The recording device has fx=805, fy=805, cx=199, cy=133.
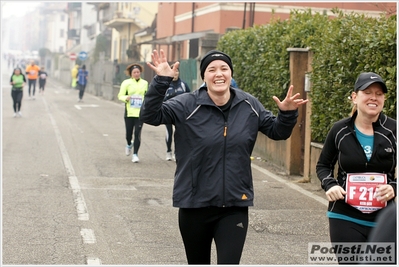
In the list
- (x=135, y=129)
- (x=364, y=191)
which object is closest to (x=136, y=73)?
(x=135, y=129)

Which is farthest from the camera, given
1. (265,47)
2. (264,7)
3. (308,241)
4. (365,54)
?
(264,7)

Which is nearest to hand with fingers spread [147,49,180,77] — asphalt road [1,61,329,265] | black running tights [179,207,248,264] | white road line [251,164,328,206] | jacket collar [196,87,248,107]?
jacket collar [196,87,248,107]

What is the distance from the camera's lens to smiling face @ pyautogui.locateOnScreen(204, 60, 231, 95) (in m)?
5.26

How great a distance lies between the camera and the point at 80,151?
1667cm

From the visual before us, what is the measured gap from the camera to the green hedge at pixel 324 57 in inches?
384

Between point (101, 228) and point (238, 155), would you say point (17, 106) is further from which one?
point (238, 155)

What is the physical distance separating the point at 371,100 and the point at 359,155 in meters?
0.36

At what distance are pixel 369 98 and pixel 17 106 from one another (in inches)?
940

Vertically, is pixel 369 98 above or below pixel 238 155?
above

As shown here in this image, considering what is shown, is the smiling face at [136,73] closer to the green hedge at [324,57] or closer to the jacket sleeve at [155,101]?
the green hedge at [324,57]

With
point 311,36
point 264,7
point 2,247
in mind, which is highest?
point 264,7

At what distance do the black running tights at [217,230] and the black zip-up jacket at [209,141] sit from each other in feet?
0.25

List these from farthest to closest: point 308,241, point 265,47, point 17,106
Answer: point 17,106 < point 265,47 < point 308,241

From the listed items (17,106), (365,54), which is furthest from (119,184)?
(17,106)
